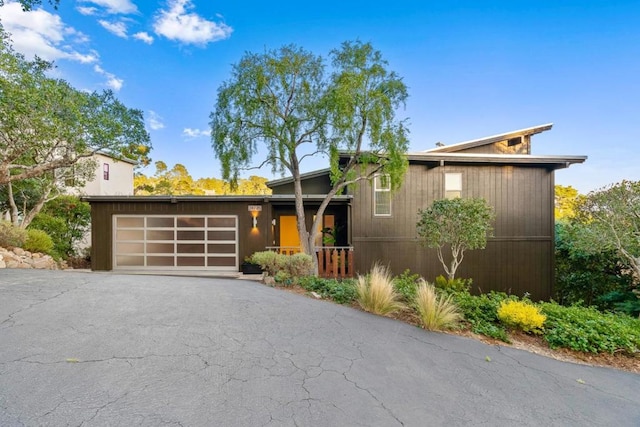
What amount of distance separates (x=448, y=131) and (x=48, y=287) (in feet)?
48.6

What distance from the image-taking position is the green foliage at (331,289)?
5449mm

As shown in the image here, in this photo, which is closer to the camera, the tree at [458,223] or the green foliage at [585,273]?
the tree at [458,223]

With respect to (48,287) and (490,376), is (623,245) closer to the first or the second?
(490,376)

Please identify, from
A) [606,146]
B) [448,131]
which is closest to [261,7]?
[448,131]

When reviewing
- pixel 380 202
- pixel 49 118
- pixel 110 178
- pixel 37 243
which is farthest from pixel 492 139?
pixel 110 178

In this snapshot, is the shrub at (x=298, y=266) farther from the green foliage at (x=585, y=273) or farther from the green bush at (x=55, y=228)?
the green bush at (x=55, y=228)

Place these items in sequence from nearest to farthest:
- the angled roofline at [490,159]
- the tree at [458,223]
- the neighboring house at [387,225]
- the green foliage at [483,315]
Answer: the green foliage at [483,315] → the tree at [458,223] → the angled roofline at [490,159] → the neighboring house at [387,225]

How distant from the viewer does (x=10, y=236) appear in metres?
8.33

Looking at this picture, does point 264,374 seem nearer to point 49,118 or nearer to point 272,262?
point 272,262

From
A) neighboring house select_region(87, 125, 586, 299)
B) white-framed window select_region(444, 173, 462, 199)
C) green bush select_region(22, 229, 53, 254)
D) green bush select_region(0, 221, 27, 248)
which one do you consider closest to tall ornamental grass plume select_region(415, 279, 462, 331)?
neighboring house select_region(87, 125, 586, 299)

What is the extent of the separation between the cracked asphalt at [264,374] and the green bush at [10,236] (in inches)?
219

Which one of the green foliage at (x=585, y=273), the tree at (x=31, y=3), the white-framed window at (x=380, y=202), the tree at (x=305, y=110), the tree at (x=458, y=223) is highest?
the tree at (x=31, y=3)

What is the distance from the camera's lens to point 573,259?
31.6 ft

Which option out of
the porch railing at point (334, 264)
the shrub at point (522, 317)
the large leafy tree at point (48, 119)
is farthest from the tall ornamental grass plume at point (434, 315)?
the large leafy tree at point (48, 119)
